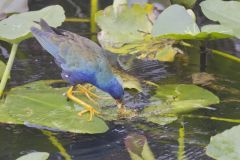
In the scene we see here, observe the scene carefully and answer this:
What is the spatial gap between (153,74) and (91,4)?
657mm

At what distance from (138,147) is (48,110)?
29 centimetres

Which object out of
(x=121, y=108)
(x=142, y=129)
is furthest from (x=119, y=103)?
(x=142, y=129)

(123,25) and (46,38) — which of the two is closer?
(46,38)

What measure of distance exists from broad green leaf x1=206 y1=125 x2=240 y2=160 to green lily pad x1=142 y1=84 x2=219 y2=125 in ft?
1.39

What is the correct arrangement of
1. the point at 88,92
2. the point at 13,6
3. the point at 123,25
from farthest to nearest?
1. the point at 13,6
2. the point at 123,25
3. the point at 88,92

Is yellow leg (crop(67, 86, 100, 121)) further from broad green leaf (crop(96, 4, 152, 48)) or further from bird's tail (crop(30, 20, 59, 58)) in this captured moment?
broad green leaf (crop(96, 4, 152, 48))

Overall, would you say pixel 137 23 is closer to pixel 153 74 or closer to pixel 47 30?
pixel 153 74

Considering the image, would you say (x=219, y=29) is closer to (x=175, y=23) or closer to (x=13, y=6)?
(x=175, y=23)

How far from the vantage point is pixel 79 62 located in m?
1.96

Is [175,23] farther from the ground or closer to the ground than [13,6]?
farther from the ground

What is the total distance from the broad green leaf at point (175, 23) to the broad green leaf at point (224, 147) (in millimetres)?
569

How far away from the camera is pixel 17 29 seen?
1.90 m

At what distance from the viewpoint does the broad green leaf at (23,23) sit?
6.13 feet

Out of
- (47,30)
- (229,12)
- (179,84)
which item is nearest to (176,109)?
(179,84)
